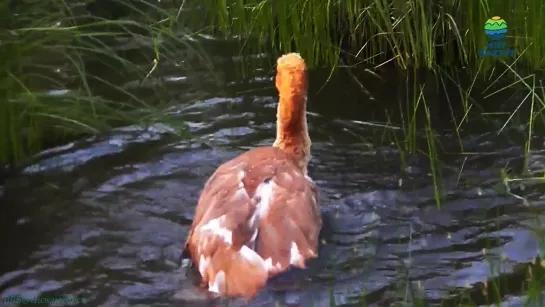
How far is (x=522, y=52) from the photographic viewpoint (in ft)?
20.0

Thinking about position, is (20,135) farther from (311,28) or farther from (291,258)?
(311,28)

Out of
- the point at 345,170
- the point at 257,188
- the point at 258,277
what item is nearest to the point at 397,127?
the point at 345,170

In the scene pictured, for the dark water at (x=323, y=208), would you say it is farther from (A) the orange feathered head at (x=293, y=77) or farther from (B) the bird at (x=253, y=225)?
(A) the orange feathered head at (x=293, y=77)

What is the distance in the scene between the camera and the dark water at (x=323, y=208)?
413cm

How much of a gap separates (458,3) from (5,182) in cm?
344
